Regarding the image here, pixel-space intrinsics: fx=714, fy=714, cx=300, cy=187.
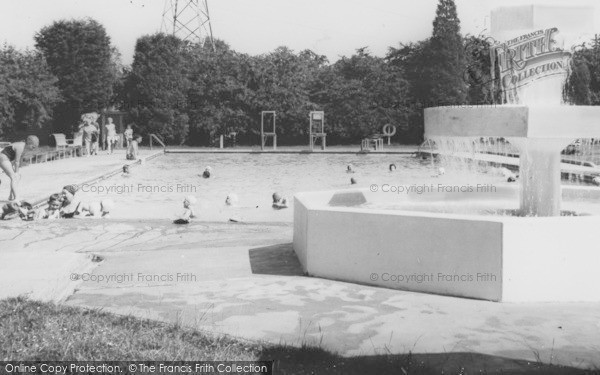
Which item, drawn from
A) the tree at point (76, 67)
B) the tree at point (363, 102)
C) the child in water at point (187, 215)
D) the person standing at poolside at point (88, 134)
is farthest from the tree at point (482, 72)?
the tree at point (76, 67)

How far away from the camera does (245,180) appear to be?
836 inches

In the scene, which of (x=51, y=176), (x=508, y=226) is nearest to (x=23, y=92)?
(x=51, y=176)

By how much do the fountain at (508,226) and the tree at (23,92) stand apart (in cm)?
2857

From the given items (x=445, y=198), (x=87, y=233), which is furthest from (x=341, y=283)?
(x=87, y=233)

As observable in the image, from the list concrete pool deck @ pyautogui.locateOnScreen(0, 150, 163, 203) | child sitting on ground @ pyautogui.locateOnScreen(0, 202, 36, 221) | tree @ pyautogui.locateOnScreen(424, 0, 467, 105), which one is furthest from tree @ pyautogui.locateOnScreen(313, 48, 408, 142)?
child sitting on ground @ pyautogui.locateOnScreen(0, 202, 36, 221)

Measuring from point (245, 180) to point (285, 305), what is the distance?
51.0ft

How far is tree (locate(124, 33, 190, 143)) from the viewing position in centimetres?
3959

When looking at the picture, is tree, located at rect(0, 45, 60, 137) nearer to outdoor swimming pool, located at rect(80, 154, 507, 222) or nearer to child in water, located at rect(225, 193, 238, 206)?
outdoor swimming pool, located at rect(80, 154, 507, 222)

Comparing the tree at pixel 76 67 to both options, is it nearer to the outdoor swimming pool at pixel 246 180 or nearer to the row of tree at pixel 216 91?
the row of tree at pixel 216 91

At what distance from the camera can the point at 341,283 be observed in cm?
661

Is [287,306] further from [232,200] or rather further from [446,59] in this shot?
[446,59]

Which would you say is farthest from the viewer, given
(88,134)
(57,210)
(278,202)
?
(88,134)

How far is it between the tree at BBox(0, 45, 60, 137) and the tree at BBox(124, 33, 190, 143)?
176 inches

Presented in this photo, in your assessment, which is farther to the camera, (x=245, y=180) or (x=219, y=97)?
(x=219, y=97)
